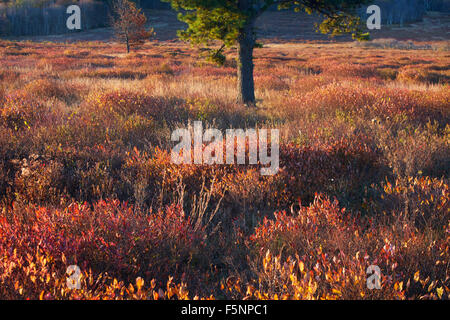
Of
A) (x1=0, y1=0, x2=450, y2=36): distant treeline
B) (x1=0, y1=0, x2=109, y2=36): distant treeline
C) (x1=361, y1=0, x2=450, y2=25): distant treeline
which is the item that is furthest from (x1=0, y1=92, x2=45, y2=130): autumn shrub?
(x1=361, y1=0, x2=450, y2=25): distant treeline

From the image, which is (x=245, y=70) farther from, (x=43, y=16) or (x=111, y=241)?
(x=43, y=16)

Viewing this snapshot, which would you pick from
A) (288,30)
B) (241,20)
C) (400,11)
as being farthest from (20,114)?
(400,11)

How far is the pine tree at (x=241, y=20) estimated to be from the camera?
7.80 m

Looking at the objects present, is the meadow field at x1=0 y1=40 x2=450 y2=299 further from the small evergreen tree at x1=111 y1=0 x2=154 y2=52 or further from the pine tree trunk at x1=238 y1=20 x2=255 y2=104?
the small evergreen tree at x1=111 y1=0 x2=154 y2=52

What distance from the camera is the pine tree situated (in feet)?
25.6

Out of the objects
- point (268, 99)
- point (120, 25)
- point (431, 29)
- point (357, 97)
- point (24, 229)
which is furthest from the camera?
point (431, 29)

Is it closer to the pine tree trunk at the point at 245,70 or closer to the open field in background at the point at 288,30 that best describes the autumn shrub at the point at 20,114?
the pine tree trunk at the point at 245,70

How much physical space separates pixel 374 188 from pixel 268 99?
6.70 metres

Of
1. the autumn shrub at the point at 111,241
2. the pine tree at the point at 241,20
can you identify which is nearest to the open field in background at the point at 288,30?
the pine tree at the point at 241,20

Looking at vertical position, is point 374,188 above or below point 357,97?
below

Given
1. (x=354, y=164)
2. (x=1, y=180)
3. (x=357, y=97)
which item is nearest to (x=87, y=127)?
(x=1, y=180)

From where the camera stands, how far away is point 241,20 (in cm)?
759
